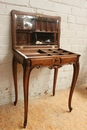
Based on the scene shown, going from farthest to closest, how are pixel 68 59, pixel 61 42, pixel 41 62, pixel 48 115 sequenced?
pixel 61 42 → pixel 48 115 → pixel 68 59 → pixel 41 62

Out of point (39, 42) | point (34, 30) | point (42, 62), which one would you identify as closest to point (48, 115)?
point (42, 62)

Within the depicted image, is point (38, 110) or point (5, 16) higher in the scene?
point (5, 16)

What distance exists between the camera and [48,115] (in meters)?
1.42

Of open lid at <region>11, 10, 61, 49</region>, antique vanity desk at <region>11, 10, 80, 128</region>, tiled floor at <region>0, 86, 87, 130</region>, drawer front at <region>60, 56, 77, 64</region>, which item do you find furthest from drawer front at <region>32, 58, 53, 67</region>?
tiled floor at <region>0, 86, 87, 130</region>

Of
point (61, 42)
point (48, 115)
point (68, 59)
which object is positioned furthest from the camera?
point (61, 42)

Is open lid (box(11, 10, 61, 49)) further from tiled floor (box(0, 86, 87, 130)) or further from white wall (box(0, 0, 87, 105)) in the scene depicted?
tiled floor (box(0, 86, 87, 130))

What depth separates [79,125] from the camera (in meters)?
1.29

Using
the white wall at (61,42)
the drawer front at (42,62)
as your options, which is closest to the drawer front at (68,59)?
the drawer front at (42,62)

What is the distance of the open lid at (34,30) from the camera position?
4.45 ft

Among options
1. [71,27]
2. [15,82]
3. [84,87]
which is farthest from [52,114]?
[71,27]

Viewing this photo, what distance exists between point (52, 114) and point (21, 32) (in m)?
0.99

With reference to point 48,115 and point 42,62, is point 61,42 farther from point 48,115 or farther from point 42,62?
point 48,115

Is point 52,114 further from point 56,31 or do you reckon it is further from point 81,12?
point 81,12

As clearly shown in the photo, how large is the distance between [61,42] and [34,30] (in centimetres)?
45
